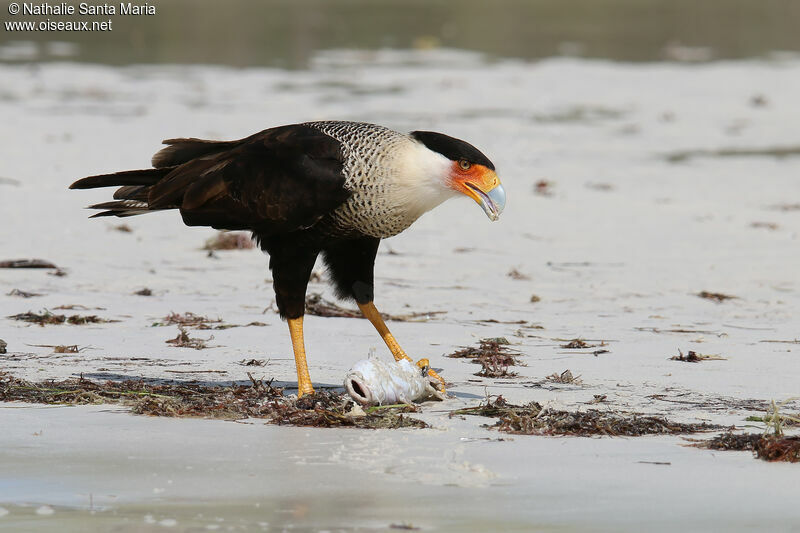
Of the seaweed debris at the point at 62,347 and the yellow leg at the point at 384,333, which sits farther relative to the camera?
the seaweed debris at the point at 62,347

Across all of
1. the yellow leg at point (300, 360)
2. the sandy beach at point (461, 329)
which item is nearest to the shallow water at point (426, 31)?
the sandy beach at point (461, 329)

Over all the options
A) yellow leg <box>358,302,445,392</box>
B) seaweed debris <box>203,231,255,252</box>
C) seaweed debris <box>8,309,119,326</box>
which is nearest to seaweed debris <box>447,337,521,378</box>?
yellow leg <box>358,302,445,392</box>

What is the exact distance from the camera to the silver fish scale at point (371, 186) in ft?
19.1

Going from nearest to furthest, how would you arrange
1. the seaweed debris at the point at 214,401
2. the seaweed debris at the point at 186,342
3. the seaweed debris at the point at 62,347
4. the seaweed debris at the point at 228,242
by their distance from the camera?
the seaweed debris at the point at 214,401 → the seaweed debris at the point at 62,347 → the seaweed debris at the point at 186,342 → the seaweed debris at the point at 228,242

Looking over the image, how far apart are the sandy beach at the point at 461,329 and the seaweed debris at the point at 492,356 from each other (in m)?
0.09

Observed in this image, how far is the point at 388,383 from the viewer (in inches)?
225

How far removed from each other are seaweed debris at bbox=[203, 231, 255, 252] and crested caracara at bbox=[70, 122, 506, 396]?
299cm

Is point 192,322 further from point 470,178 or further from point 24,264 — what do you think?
point 470,178

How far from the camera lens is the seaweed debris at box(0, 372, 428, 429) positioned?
5430 millimetres

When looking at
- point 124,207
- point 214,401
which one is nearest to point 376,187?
point 214,401

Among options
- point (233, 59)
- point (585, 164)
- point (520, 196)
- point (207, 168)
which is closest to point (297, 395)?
point (207, 168)

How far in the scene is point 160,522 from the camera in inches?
159

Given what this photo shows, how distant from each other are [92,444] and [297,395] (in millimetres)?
1200

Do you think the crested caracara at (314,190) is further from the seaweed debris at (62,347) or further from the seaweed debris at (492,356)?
the seaweed debris at (62,347)
